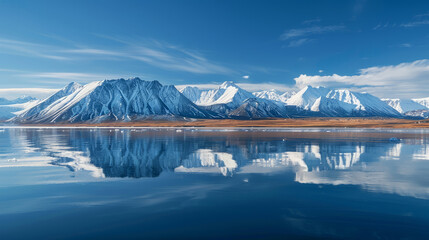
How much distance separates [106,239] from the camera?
1294 cm

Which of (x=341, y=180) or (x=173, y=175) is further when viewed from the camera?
(x=173, y=175)

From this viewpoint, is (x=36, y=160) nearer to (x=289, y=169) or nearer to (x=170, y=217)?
(x=170, y=217)

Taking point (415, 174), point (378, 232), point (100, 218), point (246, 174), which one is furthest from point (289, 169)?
point (100, 218)

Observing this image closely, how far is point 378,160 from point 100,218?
33.0 meters

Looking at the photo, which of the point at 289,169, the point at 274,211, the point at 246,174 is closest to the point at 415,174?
the point at 289,169

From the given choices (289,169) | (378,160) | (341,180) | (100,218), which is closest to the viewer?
(100,218)

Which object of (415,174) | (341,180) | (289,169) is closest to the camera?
(341,180)

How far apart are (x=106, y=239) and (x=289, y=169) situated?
2054 cm

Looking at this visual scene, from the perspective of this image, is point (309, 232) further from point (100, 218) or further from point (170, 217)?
point (100, 218)

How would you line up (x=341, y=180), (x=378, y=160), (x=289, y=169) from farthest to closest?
(x=378, y=160) < (x=289, y=169) < (x=341, y=180)

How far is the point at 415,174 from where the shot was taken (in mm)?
26516

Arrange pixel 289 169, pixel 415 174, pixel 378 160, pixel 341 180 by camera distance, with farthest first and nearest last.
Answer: pixel 378 160 < pixel 289 169 < pixel 415 174 < pixel 341 180

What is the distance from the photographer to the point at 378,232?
13.5 m

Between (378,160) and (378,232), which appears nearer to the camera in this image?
(378,232)
